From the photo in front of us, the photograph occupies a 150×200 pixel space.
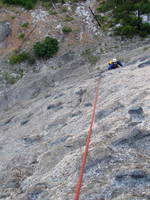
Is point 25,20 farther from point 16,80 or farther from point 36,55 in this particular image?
point 16,80

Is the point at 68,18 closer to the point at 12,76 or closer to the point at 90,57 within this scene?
the point at 90,57

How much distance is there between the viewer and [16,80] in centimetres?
2203

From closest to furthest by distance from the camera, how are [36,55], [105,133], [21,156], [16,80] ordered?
[105,133]
[21,156]
[16,80]
[36,55]

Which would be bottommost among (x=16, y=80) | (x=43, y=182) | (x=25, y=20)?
(x=16, y=80)

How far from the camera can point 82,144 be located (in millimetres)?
9070

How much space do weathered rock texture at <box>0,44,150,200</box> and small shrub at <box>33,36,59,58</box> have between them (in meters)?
8.34

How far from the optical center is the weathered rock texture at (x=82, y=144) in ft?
22.6

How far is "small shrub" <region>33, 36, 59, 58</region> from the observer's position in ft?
77.3

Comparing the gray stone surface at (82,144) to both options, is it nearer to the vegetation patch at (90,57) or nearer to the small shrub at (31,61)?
the vegetation patch at (90,57)

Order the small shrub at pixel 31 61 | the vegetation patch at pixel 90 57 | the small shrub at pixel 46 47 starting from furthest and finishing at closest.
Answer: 1. the small shrub at pixel 46 47
2. the small shrub at pixel 31 61
3. the vegetation patch at pixel 90 57

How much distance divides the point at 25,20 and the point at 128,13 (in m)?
8.64

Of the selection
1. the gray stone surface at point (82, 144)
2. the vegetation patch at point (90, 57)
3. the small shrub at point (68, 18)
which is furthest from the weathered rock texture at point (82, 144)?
the small shrub at point (68, 18)

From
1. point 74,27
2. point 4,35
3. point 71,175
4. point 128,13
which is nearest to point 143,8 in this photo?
point 128,13

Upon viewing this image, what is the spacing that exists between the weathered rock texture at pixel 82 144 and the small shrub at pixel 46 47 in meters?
8.34
